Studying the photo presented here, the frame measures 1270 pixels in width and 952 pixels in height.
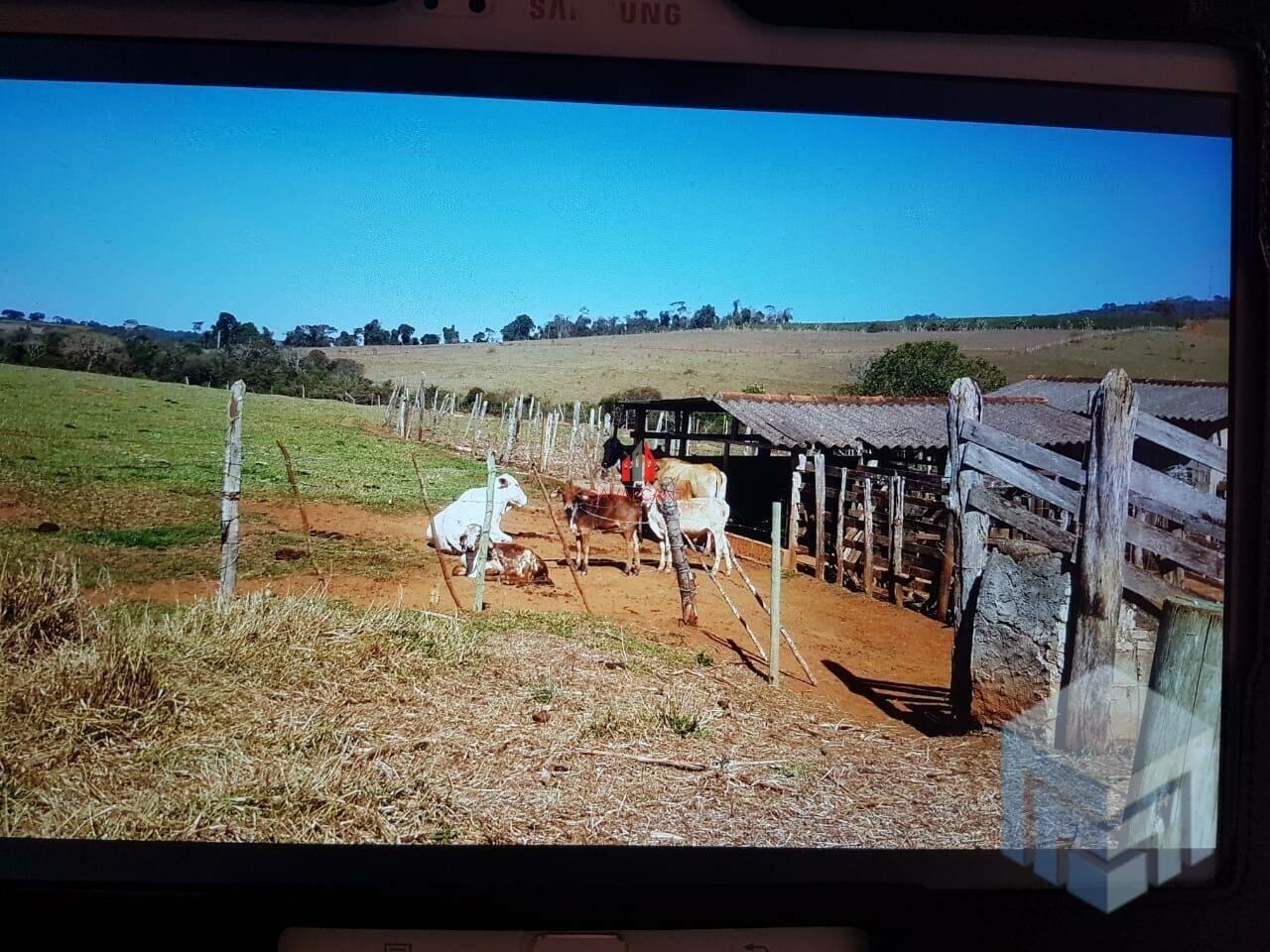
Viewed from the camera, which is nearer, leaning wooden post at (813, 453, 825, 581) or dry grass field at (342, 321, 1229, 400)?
dry grass field at (342, 321, 1229, 400)

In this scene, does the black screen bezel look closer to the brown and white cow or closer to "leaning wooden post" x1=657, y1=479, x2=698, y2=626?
"leaning wooden post" x1=657, y1=479, x2=698, y2=626

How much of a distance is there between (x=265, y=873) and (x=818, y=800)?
40.6 inches

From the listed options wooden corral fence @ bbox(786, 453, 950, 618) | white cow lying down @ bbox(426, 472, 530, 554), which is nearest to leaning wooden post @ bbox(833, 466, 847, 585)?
wooden corral fence @ bbox(786, 453, 950, 618)

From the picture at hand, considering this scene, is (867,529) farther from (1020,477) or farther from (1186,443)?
(1186,443)

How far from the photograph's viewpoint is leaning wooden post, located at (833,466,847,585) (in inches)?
65.5

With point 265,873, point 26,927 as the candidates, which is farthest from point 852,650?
point 26,927

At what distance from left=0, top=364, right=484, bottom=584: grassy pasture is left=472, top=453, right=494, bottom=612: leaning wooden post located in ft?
0.65

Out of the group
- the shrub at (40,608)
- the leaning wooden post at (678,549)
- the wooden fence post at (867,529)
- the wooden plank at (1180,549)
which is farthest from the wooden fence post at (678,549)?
the shrub at (40,608)

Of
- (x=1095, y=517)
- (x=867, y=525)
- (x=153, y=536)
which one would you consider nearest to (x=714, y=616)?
(x=867, y=525)

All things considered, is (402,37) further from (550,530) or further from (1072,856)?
(1072,856)

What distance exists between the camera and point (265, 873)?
1.42 metres

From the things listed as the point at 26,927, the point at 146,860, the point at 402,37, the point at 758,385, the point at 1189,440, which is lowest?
the point at 26,927

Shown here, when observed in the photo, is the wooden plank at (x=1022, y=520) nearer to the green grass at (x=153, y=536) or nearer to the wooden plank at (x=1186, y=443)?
the wooden plank at (x=1186, y=443)

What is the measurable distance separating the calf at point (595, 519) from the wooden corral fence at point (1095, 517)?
67 centimetres
